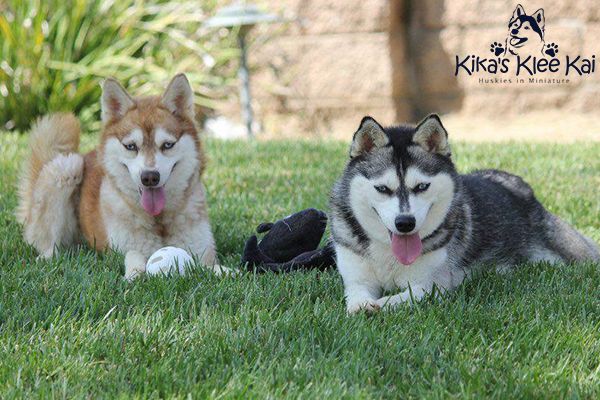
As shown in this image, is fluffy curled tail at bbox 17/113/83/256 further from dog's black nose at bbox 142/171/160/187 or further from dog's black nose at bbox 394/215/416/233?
dog's black nose at bbox 394/215/416/233

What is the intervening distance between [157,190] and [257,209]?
1.19 m

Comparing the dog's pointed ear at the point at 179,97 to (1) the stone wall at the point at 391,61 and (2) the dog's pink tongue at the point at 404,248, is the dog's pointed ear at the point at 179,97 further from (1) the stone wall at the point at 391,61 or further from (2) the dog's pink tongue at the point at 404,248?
(1) the stone wall at the point at 391,61

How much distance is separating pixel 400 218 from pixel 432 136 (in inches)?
18.4

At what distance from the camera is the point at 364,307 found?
11.3 feet

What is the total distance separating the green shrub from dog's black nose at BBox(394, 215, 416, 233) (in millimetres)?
6492

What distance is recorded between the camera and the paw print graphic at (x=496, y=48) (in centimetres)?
1020

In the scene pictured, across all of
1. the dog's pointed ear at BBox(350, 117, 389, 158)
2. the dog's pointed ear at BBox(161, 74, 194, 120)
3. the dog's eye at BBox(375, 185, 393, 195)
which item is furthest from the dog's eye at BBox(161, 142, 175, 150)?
the dog's eye at BBox(375, 185, 393, 195)

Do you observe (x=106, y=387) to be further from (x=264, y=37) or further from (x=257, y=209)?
(x=264, y=37)

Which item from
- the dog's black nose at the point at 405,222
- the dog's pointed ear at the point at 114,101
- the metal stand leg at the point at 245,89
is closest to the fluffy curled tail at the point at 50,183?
the dog's pointed ear at the point at 114,101

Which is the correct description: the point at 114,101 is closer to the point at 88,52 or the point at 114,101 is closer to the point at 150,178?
the point at 150,178

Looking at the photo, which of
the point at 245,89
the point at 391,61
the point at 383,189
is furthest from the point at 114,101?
the point at 391,61

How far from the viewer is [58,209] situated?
16.2 ft

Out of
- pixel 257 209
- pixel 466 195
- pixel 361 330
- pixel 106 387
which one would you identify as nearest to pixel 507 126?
pixel 257 209

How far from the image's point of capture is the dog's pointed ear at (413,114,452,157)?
3.68 meters
